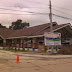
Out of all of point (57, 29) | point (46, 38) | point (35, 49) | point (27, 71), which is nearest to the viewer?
point (27, 71)

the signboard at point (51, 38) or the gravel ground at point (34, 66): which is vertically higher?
the signboard at point (51, 38)

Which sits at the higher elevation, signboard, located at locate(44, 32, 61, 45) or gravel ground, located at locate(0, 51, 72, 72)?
signboard, located at locate(44, 32, 61, 45)

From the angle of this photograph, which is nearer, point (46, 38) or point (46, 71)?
point (46, 71)

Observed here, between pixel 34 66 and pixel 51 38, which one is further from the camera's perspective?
pixel 51 38

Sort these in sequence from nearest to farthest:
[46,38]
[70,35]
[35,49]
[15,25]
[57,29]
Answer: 1. [46,38]
2. [57,29]
3. [35,49]
4. [70,35]
5. [15,25]

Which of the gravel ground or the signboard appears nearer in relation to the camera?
the gravel ground

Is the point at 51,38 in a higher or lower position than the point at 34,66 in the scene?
higher

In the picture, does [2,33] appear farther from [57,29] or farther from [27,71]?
[27,71]

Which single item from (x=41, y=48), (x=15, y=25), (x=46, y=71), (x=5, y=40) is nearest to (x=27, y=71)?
(x=46, y=71)

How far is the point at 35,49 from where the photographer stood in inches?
1011

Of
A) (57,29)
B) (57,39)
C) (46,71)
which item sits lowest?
(46,71)

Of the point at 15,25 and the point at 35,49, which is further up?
the point at 15,25

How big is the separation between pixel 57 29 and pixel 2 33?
20.5 m

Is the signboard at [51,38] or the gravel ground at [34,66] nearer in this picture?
the gravel ground at [34,66]
